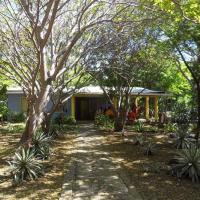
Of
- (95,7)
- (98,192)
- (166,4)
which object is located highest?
(95,7)

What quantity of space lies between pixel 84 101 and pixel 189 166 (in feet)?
91.2

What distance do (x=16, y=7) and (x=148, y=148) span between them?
23.6ft

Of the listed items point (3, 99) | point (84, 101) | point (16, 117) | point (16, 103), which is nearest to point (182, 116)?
point (84, 101)

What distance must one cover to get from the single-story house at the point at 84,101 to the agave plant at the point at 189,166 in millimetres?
17614

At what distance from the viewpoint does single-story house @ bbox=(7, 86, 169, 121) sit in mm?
33375

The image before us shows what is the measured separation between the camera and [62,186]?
32.9ft

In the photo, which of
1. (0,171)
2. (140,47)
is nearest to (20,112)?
(140,47)

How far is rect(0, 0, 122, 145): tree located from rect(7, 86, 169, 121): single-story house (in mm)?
14174

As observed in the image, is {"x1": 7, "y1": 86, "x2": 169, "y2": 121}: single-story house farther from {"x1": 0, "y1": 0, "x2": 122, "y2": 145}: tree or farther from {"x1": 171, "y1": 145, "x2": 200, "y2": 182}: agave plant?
{"x1": 171, "y1": 145, "x2": 200, "y2": 182}: agave plant

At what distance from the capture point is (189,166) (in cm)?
1088

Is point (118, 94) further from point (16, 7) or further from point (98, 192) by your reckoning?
point (98, 192)

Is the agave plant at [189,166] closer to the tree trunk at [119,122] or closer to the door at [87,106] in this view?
the tree trunk at [119,122]

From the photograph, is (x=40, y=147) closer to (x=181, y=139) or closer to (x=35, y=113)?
(x=35, y=113)

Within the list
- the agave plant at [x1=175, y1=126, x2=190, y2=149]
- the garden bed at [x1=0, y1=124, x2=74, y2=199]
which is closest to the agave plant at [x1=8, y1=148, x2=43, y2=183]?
the garden bed at [x1=0, y1=124, x2=74, y2=199]
